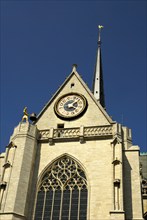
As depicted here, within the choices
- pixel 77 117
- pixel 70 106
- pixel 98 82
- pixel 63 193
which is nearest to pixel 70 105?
Result: pixel 70 106

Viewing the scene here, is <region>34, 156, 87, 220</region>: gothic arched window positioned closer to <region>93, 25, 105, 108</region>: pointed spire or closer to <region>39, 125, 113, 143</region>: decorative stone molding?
<region>39, 125, 113, 143</region>: decorative stone molding

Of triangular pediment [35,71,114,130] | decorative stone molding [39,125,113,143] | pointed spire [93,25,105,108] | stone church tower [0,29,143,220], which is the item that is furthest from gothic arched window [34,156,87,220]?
pointed spire [93,25,105,108]

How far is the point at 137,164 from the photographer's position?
1641 centimetres

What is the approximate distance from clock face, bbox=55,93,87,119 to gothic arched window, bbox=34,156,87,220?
9.73 ft

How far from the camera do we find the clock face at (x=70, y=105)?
1950cm

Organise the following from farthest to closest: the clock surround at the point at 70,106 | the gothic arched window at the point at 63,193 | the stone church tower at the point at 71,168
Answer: the clock surround at the point at 70,106
the gothic arched window at the point at 63,193
the stone church tower at the point at 71,168

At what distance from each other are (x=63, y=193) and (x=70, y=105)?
5680 mm

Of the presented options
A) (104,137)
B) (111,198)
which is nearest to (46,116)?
(104,137)

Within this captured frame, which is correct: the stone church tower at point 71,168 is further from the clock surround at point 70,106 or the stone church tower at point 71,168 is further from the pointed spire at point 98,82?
the pointed spire at point 98,82

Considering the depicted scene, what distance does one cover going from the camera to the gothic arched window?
15.7 meters

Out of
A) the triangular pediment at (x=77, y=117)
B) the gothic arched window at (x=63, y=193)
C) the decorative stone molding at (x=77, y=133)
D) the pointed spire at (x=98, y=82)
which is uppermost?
the pointed spire at (x=98, y=82)

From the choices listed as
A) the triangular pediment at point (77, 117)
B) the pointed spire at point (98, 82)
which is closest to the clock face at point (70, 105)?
the triangular pediment at point (77, 117)

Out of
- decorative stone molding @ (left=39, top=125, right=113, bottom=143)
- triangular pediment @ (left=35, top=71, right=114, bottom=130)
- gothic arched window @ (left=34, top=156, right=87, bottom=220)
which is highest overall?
triangular pediment @ (left=35, top=71, right=114, bottom=130)

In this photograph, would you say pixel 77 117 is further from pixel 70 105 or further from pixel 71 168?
pixel 71 168
